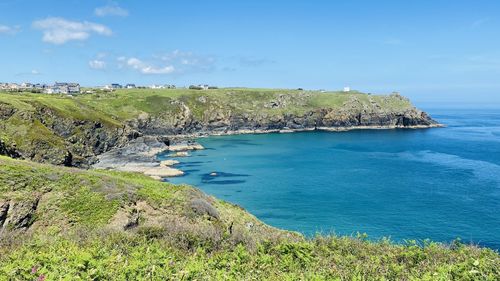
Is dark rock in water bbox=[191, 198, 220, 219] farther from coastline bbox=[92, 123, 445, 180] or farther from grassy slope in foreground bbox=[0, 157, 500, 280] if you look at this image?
coastline bbox=[92, 123, 445, 180]

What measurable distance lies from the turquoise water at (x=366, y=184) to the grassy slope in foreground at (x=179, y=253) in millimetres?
35378

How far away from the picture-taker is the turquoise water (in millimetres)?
60469

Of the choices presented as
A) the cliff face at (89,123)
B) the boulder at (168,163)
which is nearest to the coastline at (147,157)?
the boulder at (168,163)

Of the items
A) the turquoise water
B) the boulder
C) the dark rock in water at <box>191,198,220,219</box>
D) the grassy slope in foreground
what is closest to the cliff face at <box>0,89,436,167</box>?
the boulder

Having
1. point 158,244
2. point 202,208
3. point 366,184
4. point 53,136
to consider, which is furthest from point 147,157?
point 158,244

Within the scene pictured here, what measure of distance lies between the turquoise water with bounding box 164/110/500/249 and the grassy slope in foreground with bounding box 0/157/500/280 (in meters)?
35.4

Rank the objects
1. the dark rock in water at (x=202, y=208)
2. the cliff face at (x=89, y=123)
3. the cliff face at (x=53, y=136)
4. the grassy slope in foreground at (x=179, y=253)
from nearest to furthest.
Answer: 1. the grassy slope in foreground at (x=179, y=253)
2. the dark rock in water at (x=202, y=208)
3. the cliff face at (x=53, y=136)
4. the cliff face at (x=89, y=123)

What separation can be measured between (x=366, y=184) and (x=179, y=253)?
77.7 m

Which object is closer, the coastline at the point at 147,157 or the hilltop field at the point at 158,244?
the hilltop field at the point at 158,244

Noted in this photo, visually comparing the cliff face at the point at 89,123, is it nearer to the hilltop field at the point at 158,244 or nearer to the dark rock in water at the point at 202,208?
the hilltop field at the point at 158,244

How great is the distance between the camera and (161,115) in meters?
179

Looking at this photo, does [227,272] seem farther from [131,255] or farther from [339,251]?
[339,251]

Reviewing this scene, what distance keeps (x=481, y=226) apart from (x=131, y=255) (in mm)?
60730

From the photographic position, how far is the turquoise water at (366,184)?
60.5 m
